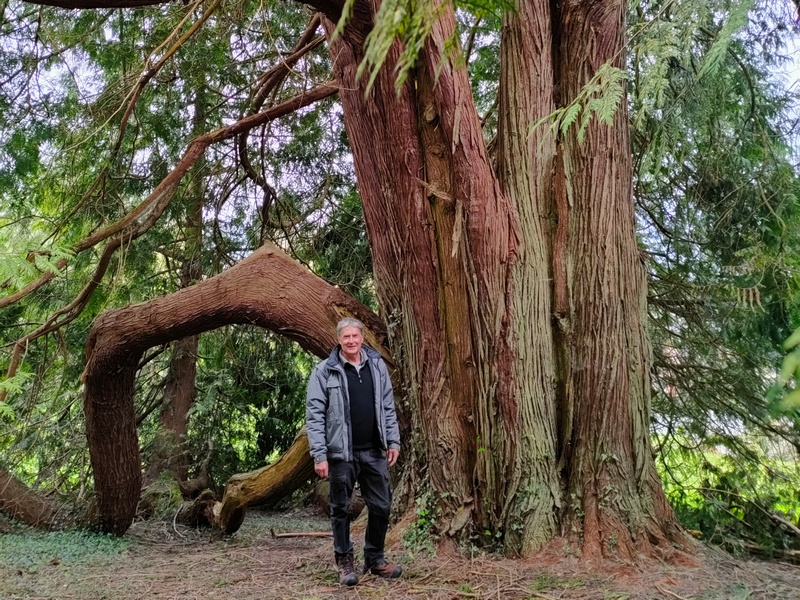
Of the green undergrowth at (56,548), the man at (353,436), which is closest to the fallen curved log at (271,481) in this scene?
the green undergrowth at (56,548)

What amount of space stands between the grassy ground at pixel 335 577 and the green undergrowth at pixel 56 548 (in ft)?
0.04

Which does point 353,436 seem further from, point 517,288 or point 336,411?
point 517,288

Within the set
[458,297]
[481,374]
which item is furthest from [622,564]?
[458,297]

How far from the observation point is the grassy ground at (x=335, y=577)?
359 centimetres

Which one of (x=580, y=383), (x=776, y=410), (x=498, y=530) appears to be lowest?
(x=498, y=530)

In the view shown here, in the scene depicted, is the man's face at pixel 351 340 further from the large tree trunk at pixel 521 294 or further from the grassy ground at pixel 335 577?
the grassy ground at pixel 335 577

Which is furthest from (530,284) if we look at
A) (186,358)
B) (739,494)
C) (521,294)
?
(186,358)

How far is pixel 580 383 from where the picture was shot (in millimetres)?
4281

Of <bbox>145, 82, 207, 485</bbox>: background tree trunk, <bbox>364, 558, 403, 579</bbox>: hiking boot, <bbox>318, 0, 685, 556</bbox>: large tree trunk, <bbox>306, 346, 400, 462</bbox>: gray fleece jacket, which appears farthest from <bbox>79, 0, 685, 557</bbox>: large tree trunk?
<bbox>145, 82, 207, 485</bbox>: background tree trunk

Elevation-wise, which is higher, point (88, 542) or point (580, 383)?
point (580, 383)

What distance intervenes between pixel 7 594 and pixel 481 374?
3.14 meters

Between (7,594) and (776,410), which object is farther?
(7,594)

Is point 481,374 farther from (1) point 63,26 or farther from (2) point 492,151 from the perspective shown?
(1) point 63,26

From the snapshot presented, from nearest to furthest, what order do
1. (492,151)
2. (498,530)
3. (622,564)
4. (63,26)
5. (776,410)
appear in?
(776,410) → (622,564) → (498,530) → (492,151) → (63,26)
